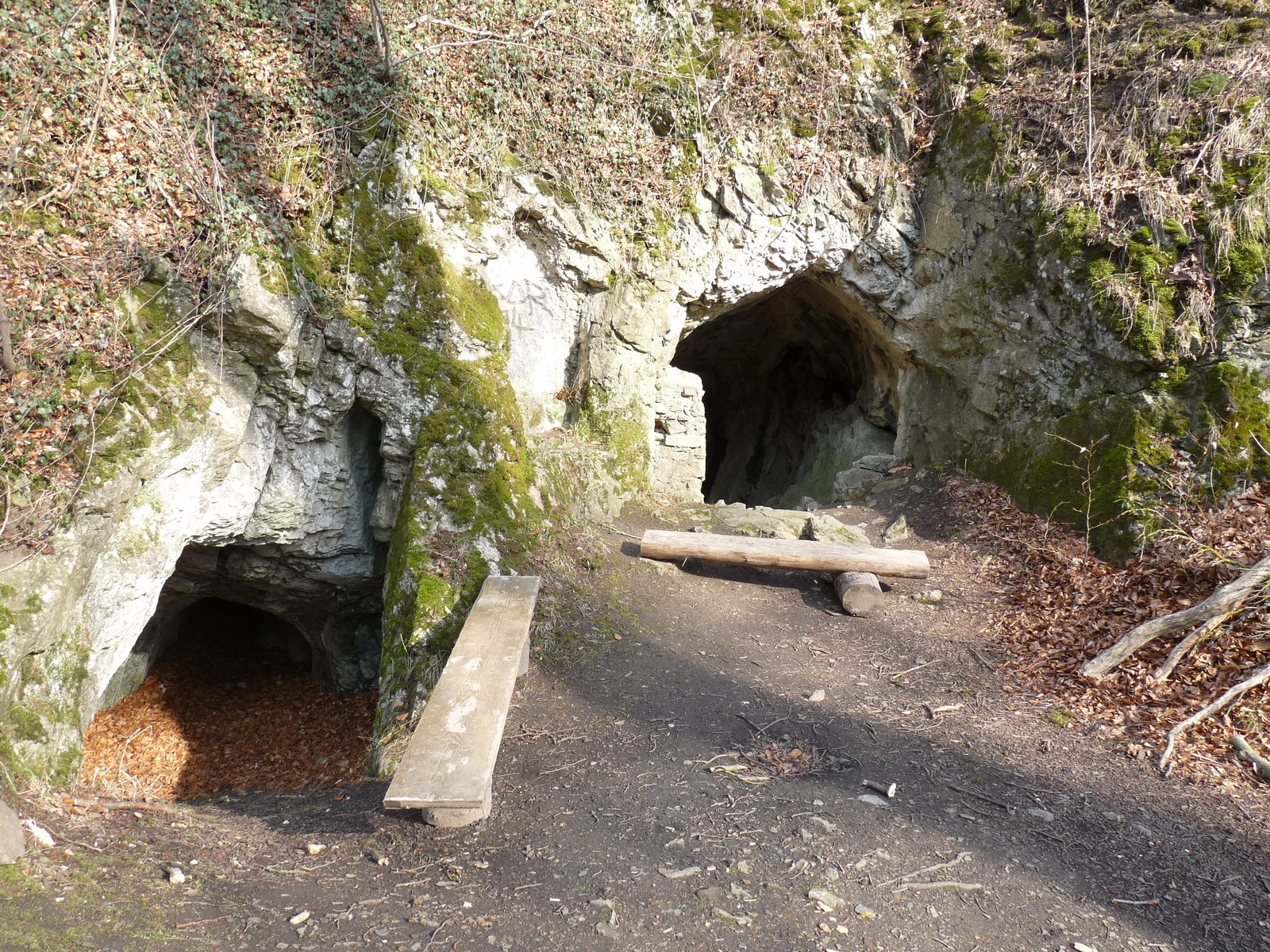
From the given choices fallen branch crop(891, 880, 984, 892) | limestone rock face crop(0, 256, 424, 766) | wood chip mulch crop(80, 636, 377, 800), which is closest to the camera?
fallen branch crop(891, 880, 984, 892)

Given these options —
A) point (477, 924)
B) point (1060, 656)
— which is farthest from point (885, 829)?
point (1060, 656)

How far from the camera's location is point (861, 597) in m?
6.61

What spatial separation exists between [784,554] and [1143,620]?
3.05 m

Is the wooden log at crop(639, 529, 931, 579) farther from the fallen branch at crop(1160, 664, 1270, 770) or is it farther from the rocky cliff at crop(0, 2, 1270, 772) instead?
the fallen branch at crop(1160, 664, 1270, 770)

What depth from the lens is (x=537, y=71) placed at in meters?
8.26

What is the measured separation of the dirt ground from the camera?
9.82ft

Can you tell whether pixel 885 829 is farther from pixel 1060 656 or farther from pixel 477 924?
pixel 1060 656

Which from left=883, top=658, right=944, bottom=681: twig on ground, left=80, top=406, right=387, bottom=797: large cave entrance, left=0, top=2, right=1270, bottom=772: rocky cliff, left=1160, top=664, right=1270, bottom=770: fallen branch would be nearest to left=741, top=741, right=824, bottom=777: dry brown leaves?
left=883, top=658, right=944, bottom=681: twig on ground

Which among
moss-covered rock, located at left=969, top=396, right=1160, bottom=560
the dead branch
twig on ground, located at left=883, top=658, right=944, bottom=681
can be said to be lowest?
twig on ground, located at left=883, top=658, right=944, bottom=681

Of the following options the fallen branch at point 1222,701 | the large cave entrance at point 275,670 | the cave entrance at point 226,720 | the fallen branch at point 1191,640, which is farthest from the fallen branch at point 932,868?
the large cave entrance at point 275,670

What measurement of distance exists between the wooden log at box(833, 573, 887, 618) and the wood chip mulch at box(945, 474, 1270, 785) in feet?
3.58

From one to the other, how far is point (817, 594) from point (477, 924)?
194 inches

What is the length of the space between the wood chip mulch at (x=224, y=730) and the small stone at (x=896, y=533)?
632 centimetres

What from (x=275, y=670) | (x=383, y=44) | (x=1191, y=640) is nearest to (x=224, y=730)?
(x=275, y=670)
